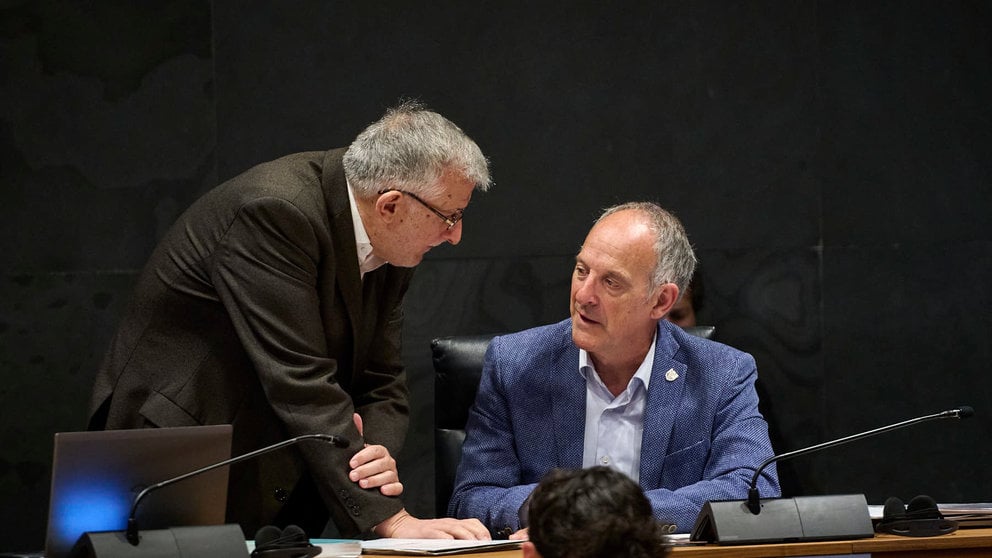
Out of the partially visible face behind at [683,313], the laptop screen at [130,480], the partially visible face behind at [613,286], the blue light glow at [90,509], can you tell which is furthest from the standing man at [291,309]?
the partially visible face behind at [683,313]

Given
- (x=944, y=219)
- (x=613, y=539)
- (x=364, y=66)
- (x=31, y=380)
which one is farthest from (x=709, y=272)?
(x=613, y=539)

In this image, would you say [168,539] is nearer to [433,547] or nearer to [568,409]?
[433,547]

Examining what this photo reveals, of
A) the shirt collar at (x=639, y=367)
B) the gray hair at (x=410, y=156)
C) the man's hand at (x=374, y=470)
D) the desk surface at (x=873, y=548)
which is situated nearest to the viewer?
the desk surface at (x=873, y=548)

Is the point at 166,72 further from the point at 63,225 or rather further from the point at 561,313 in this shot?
the point at 561,313

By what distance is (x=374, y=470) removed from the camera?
250 cm

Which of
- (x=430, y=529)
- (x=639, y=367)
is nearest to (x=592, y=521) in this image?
(x=430, y=529)

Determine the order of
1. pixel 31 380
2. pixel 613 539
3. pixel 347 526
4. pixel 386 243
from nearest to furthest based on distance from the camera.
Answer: pixel 613 539, pixel 347 526, pixel 386 243, pixel 31 380

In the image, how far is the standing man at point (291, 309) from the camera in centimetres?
250

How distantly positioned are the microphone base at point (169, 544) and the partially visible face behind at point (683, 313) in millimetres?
1986

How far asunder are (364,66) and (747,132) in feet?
3.89

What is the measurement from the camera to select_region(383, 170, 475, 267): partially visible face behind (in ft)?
8.71

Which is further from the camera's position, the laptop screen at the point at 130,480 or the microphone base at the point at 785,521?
the microphone base at the point at 785,521

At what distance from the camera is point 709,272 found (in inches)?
153

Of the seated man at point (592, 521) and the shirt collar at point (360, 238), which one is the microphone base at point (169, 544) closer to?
the seated man at point (592, 521)
